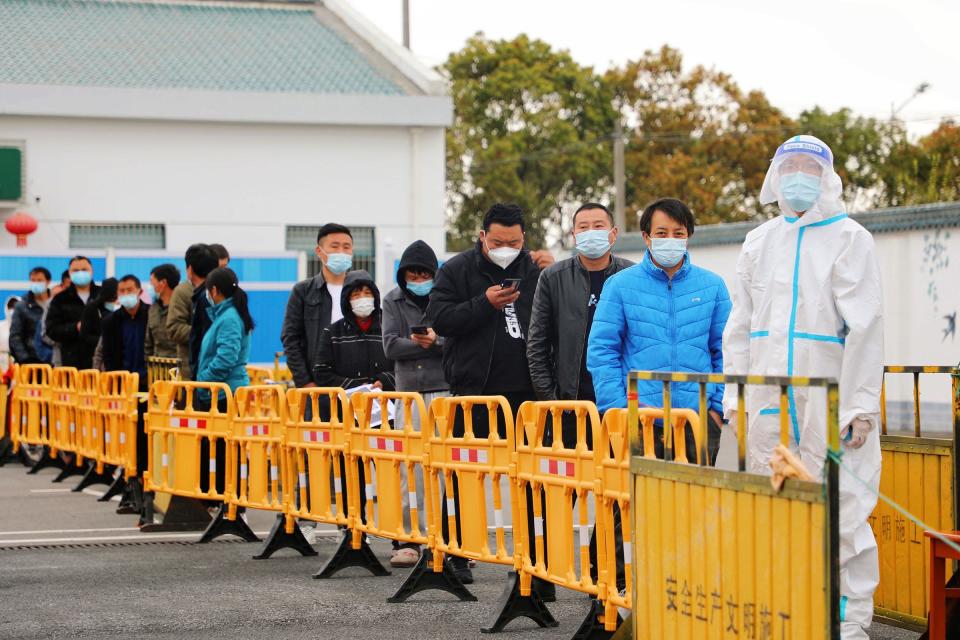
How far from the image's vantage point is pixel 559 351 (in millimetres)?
8961

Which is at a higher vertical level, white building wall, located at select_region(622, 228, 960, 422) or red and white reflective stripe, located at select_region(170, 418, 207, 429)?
white building wall, located at select_region(622, 228, 960, 422)

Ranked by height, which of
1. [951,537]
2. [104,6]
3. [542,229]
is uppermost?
[104,6]

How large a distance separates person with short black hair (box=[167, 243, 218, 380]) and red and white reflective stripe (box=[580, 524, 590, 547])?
6.22m

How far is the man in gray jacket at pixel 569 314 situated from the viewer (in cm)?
888

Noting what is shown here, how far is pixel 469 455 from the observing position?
8797 millimetres

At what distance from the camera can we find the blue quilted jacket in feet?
26.6

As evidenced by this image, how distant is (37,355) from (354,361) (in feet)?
31.4

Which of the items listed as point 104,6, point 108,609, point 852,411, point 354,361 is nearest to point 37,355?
point 354,361

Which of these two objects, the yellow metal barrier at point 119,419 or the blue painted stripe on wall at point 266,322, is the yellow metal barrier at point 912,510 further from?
the blue painted stripe on wall at point 266,322

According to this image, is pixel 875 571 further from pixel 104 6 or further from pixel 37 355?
pixel 104 6

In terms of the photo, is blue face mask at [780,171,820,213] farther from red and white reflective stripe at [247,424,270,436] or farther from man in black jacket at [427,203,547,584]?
red and white reflective stripe at [247,424,270,436]

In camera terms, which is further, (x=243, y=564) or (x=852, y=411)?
(x=243, y=564)

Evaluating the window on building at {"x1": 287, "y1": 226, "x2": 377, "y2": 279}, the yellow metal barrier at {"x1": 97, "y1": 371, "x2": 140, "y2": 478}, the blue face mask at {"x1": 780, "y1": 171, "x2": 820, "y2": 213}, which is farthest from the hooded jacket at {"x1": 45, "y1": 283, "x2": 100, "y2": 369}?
the window on building at {"x1": 287, "y1": 226, "x2": 377, "y2": 279}

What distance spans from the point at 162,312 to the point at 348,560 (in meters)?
5.17
